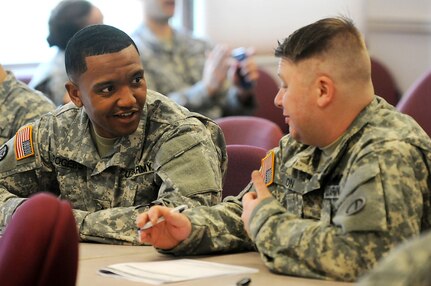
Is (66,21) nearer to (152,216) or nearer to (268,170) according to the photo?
(268,170)

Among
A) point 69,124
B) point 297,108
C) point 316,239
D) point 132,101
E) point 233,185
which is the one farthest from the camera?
point 233,185

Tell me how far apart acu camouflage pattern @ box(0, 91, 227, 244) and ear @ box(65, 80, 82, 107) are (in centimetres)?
4

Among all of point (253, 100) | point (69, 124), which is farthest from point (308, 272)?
point (253, 100)

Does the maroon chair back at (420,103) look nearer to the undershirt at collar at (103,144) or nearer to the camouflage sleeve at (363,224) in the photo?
the undershirt at collar at (103,144)

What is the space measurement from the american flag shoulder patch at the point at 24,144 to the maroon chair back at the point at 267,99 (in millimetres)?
2850

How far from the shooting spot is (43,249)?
1678 mm

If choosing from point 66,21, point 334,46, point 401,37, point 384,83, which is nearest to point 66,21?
point 66,21

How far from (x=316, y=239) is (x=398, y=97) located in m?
4.62

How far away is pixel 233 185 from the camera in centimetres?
304

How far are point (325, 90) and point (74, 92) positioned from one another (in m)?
0.96

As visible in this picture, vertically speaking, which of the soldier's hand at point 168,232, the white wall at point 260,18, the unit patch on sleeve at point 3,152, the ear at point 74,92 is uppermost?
the ear at point 74,92

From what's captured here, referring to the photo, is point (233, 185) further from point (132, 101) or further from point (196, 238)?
point (196, 238)

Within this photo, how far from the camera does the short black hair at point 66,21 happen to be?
4.25 m

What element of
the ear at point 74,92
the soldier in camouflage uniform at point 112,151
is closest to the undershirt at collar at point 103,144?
the soldier in camouflage uniform at point 112,151
